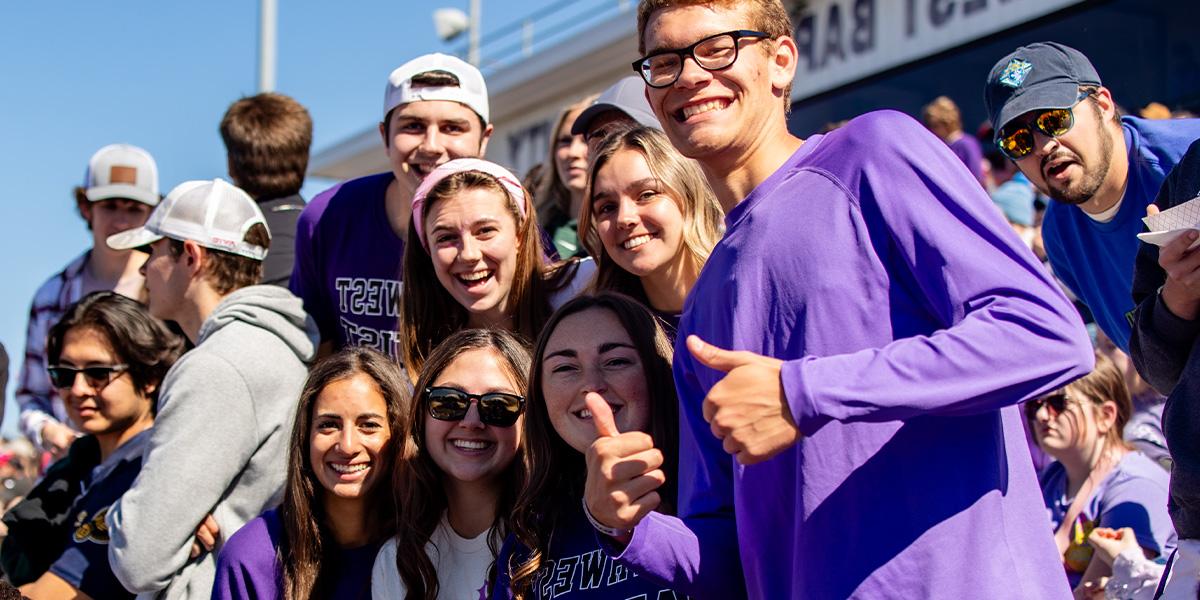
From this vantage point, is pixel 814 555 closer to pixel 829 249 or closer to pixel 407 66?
pixel 829 249

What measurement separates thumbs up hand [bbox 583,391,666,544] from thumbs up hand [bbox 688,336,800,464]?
0.30 m

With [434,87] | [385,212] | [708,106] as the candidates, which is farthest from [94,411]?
[708,106]

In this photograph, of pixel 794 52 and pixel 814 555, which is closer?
pixel 814 555

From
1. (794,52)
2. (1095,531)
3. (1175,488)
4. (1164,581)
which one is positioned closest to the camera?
(794,52)

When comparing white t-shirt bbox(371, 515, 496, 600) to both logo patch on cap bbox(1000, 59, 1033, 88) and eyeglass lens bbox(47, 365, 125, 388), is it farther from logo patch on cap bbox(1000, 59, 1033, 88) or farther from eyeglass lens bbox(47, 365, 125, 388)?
logo patch on cap bbox(1000, 59, 1033, 88)

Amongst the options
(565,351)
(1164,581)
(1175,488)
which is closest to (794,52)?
(565,351)

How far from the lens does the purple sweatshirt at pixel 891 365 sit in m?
1.97

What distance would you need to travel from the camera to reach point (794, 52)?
8.63 feet

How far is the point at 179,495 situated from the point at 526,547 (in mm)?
1286

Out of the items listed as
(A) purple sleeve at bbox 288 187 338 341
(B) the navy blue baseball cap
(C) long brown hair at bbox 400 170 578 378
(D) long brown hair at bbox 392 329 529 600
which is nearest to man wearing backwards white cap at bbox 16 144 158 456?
(A) purple sleeve at bbox 288 187 338 341

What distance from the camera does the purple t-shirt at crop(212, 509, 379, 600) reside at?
3648mm

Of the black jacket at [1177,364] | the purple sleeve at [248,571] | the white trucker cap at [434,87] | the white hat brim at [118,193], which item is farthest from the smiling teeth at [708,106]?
the white hat brim at [118,193]

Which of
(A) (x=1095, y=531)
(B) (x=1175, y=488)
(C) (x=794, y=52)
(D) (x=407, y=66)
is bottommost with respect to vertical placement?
(A) (x=1095, y=531)

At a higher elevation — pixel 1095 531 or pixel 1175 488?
pixel 1175 488
